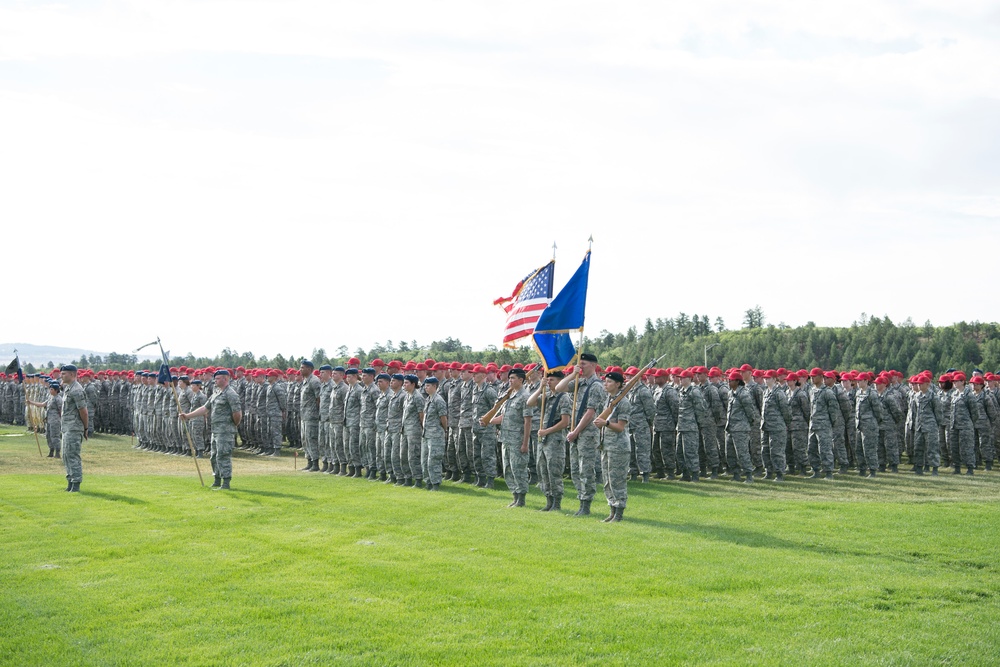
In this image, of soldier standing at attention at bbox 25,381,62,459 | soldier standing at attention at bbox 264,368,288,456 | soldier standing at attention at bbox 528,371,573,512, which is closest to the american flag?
soldier standing at attention at bbox 528,371,573,512

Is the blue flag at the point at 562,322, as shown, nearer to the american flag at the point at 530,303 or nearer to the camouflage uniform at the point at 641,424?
the american flag at the point at 530,303

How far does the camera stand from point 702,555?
988cm

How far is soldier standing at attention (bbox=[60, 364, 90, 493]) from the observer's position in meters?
16.8

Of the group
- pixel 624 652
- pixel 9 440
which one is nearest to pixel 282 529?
pixel 624 652

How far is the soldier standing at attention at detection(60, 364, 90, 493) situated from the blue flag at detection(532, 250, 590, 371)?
9100 millimetres

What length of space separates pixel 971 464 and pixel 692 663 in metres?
17.2

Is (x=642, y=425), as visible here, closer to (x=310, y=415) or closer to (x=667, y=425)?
(x=667, y=425)

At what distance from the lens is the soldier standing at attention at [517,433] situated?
14.6 m

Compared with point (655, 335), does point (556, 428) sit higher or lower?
lower

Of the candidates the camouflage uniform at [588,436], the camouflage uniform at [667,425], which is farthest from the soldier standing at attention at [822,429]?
the camouflage uniform at [588,436]

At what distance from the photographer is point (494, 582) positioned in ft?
28.7

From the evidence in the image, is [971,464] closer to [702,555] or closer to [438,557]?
[702,555]

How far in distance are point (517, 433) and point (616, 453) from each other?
2.50 metres

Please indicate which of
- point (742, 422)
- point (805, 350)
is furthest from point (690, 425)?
point (805, 350)
